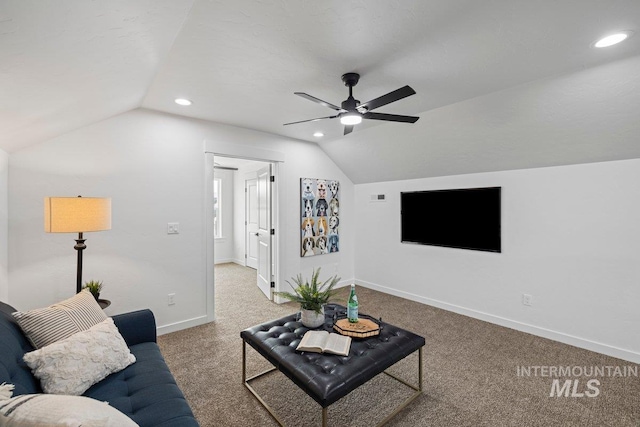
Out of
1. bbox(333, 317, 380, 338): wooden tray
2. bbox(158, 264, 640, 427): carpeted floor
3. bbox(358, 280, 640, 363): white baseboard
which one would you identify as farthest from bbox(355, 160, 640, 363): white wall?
bbox(333, 317, 380, 338): wooden tray

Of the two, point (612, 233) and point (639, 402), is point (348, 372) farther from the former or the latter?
point (612, 233)

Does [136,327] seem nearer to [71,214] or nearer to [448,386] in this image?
[71,214]

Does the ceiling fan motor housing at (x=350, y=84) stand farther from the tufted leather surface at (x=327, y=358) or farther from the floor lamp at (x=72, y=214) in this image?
the floor lamp at (x=72, y=214)

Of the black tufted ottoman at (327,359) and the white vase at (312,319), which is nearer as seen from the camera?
the black tufted ottoman at (327,359)

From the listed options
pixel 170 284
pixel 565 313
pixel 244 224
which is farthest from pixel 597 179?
pixel 244 224

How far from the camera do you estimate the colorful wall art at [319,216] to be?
4.50 meters

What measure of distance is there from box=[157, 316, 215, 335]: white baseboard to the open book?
6.45 feet

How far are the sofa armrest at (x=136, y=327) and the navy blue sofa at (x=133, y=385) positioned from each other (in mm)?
182

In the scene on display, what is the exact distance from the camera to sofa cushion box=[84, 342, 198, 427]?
1314 millimetres


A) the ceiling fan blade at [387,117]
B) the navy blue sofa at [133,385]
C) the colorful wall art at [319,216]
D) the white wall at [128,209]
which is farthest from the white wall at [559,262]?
the navy blue sofa at [133,385]

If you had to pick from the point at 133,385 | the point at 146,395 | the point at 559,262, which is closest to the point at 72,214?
the point at 133,385

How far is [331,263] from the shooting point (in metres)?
4.95

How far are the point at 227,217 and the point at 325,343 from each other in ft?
19.3

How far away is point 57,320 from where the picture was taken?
62.6 inches
